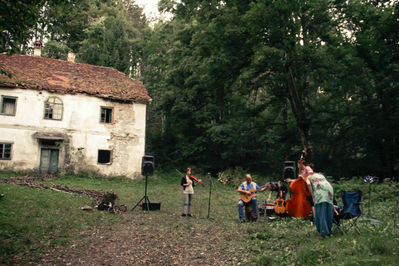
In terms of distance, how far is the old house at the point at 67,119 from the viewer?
19.8 m

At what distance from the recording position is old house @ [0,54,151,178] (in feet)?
64.9

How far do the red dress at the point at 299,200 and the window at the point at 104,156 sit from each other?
15765 mm

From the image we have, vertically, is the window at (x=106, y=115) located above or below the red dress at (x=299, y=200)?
above

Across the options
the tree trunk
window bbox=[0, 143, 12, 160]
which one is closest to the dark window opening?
window bbox=[0, 143, 12, 160]

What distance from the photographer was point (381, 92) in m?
17.3

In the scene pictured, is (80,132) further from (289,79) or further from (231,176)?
(289,79)

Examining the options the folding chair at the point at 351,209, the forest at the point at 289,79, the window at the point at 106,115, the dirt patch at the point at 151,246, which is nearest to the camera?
the dirt patch at the point at 151,246

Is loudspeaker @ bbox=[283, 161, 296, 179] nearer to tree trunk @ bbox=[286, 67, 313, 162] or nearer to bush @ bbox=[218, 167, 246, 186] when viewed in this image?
tree trunk @ bbox=[286, 67, 313, 162]

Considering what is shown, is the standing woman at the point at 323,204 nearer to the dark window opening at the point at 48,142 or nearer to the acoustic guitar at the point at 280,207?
the acoustic guitar at the point at 280,207

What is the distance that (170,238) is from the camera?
7.67 meters

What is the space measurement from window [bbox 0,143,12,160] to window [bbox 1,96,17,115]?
1.95 meters

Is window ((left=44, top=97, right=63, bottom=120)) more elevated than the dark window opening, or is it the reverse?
window ((left=44, top=97, right=63, bottom=120))

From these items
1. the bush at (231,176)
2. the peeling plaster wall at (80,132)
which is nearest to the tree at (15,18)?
the peeling plaster wall at (80,132)

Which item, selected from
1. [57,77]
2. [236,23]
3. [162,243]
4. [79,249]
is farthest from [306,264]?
[57,77]
